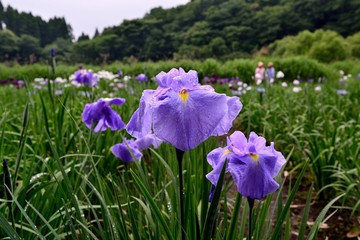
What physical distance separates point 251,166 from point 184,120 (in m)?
0.21

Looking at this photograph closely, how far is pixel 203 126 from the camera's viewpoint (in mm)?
722

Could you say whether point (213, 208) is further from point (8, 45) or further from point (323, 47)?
point (8, 45)

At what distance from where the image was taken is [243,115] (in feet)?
16.1

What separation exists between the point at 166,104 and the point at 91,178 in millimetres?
1232

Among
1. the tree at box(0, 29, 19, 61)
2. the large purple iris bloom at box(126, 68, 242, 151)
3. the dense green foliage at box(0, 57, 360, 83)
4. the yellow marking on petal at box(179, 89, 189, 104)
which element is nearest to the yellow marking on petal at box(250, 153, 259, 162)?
the large purple iris bloom at box(126, 68, 242, 151)

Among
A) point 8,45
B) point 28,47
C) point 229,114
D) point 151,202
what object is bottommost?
point 151,202

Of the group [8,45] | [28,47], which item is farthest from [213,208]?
[28,47]

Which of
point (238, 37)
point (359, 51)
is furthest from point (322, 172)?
point (238, 37)

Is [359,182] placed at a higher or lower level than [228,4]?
lower

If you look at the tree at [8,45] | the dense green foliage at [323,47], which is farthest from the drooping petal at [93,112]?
the tree at [8,45]

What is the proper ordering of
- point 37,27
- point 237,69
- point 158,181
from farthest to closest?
point 37,27
point 237,69
point 158,181

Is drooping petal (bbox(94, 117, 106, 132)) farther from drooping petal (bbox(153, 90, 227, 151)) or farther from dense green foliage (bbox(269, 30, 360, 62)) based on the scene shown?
dense green foliage (bbox(269, 30, 360, 62))

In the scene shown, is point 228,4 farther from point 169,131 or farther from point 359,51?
point 169,131

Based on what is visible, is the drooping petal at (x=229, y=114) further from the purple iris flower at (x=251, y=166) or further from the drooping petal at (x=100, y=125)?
the drooping petal at (x=100, y=125)
